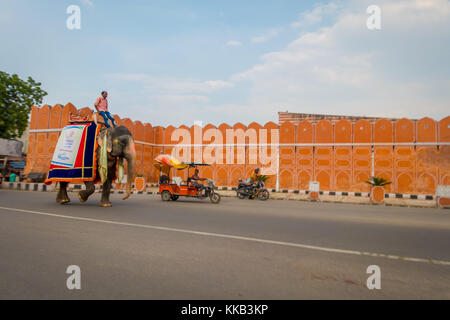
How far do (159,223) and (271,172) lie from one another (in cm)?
1686

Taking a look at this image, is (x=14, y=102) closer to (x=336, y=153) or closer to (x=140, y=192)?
(x=140, y=192)

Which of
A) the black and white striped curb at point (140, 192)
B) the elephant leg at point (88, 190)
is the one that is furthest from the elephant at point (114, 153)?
the black and white striped curb at point (140, 192)

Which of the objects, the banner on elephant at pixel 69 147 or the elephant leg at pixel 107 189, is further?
the banner on elephant at pixel 69 147

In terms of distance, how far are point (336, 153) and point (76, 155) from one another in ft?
55.3

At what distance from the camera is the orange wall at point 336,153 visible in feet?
61.3

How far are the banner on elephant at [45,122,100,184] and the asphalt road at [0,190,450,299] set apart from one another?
3139mm

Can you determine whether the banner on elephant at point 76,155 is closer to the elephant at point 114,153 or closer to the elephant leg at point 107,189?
the elephant at point 114,153

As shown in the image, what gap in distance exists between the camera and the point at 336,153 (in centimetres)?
2056

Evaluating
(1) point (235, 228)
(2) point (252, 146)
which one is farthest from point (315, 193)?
(1) point (235, 228)

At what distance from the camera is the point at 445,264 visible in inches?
139

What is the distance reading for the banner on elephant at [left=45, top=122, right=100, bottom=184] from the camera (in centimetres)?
873

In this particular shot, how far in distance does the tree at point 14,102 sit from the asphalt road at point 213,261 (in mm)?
24540

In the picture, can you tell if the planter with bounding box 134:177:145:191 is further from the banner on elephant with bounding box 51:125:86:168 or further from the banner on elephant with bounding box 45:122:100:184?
the banner on elephant with bounding box 51:125:86:168
